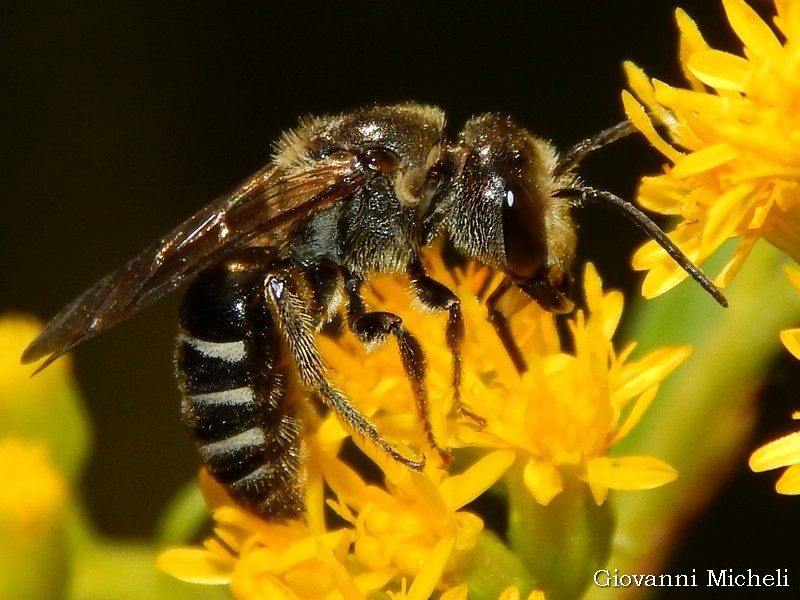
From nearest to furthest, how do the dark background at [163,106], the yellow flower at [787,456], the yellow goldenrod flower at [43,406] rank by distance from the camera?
the yellow flower at [787,456], the yellow goldenrod flower at [43,406], the dark background at [163,106]

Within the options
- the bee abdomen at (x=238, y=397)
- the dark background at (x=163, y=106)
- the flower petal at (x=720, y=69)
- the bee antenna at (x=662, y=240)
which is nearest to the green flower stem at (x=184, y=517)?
the bee abdomen at (x=238, y=397)

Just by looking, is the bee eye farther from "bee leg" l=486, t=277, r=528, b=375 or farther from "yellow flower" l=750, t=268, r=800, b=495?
"yellow flower" l=750, t=268, r=800, b=495

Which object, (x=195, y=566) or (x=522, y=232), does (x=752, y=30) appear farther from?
(x=195, y=566)

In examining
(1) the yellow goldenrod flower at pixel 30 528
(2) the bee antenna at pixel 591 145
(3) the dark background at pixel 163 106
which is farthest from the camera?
(3) the dark background at pixel 163 106

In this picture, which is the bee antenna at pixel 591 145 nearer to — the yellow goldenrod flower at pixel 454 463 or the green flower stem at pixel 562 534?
the yellow goldenrod flower at pixel 454 463

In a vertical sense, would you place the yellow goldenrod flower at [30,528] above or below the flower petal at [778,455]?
above

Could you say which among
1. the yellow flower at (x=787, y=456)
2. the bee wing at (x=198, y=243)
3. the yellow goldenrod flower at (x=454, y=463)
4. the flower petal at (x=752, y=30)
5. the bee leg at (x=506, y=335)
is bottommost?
the yellow flower at (x=787, y=456)
